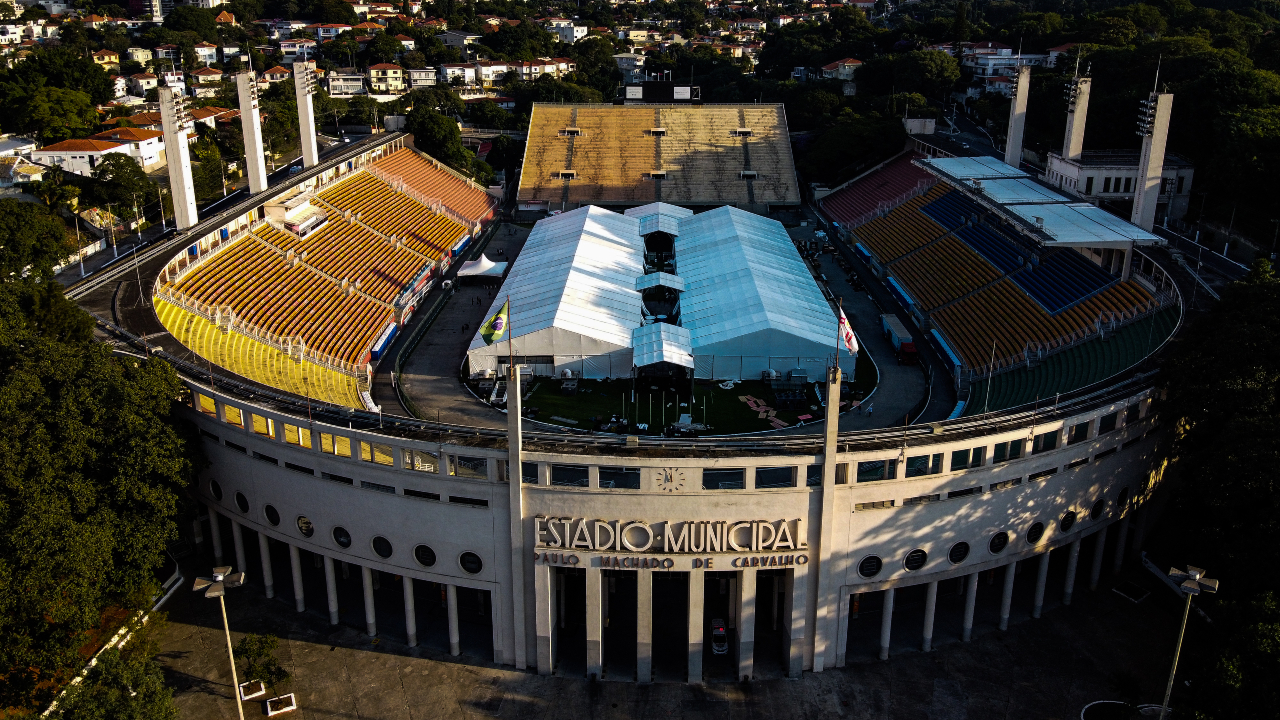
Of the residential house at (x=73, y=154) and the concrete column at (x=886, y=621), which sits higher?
the residential house at (x=73, y=154)

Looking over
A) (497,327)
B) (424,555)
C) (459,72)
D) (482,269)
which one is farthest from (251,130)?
(459,72)

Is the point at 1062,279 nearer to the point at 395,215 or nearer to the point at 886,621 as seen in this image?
the point at 886,621

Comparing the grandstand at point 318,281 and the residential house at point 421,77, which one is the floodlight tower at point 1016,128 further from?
the residential house at point 421,77

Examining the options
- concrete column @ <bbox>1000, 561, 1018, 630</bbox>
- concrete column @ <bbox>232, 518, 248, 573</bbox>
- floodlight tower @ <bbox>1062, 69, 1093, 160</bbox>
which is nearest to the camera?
concrete column @ <bbox>1000, 561, 1018, 630</bbox>

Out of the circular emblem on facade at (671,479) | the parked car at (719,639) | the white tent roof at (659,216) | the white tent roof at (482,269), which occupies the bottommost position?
the parked car at (719,639)

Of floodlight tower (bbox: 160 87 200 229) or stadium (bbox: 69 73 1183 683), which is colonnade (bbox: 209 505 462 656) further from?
floodlight tower (bbox: 160 87 200 229)

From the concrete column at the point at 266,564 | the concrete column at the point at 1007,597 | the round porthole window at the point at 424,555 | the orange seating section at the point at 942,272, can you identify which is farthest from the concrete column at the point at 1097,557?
the concrete column at the point at 266,564

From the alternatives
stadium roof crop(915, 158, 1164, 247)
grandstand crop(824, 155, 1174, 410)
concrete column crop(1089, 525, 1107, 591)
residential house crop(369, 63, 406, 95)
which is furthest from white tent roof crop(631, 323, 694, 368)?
residential house crop(369, 63, 406, 95)
